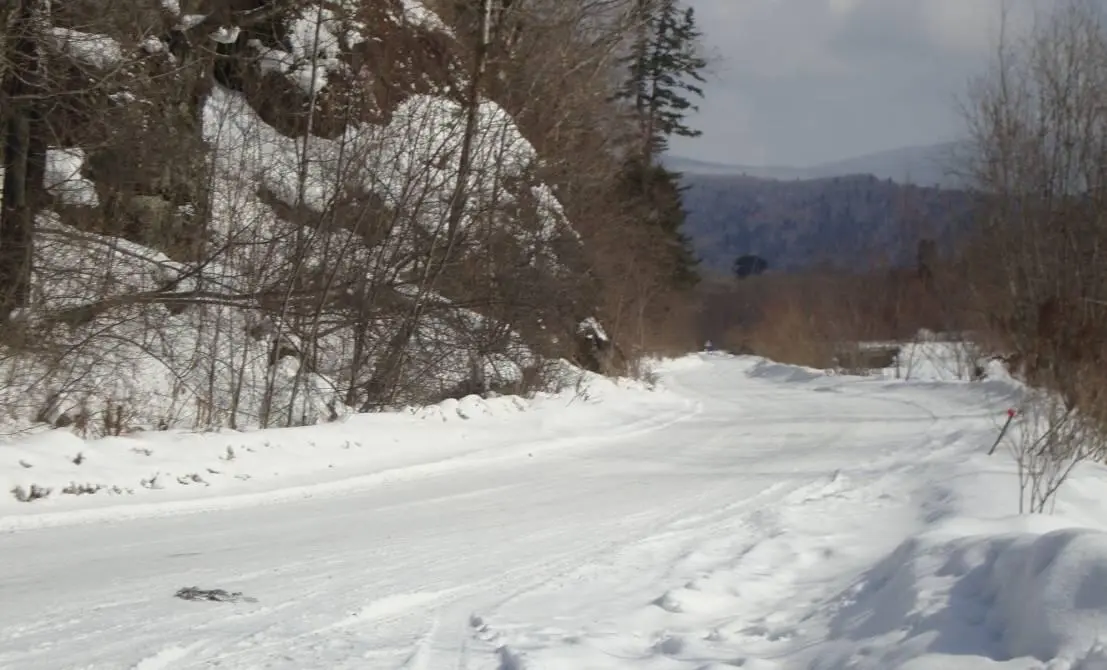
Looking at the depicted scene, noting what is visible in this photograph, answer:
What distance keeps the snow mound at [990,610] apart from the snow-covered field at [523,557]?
20 mm

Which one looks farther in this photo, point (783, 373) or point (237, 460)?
point (783, 373)

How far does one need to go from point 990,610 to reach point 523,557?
3714 millimetres

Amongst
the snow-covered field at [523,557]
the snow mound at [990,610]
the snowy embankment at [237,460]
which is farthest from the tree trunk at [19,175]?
the snow mound at [990,610]

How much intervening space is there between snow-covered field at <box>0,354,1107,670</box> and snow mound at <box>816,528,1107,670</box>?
20 millimetres

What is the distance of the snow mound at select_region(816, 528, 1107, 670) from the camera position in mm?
5133

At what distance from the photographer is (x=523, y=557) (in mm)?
8555

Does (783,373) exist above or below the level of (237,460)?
above

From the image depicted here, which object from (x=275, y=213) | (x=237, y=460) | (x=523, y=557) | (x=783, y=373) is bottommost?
(x=523, y=557)

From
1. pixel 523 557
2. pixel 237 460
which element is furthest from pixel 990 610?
pixel 237 460

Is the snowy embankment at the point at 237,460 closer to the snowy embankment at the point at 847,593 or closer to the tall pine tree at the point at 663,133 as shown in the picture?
the snowy embankment at the point at 847,593

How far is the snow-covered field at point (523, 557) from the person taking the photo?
577 centimetres

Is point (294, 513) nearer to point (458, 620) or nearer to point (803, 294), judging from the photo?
point (458, 620)

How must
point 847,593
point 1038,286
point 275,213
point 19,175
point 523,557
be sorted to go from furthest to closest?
point 1038,286 < point 275,213 < point 19,175 < point 523,557 < point 847,593

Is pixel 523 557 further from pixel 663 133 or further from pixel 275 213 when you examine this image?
pixel 663 133
